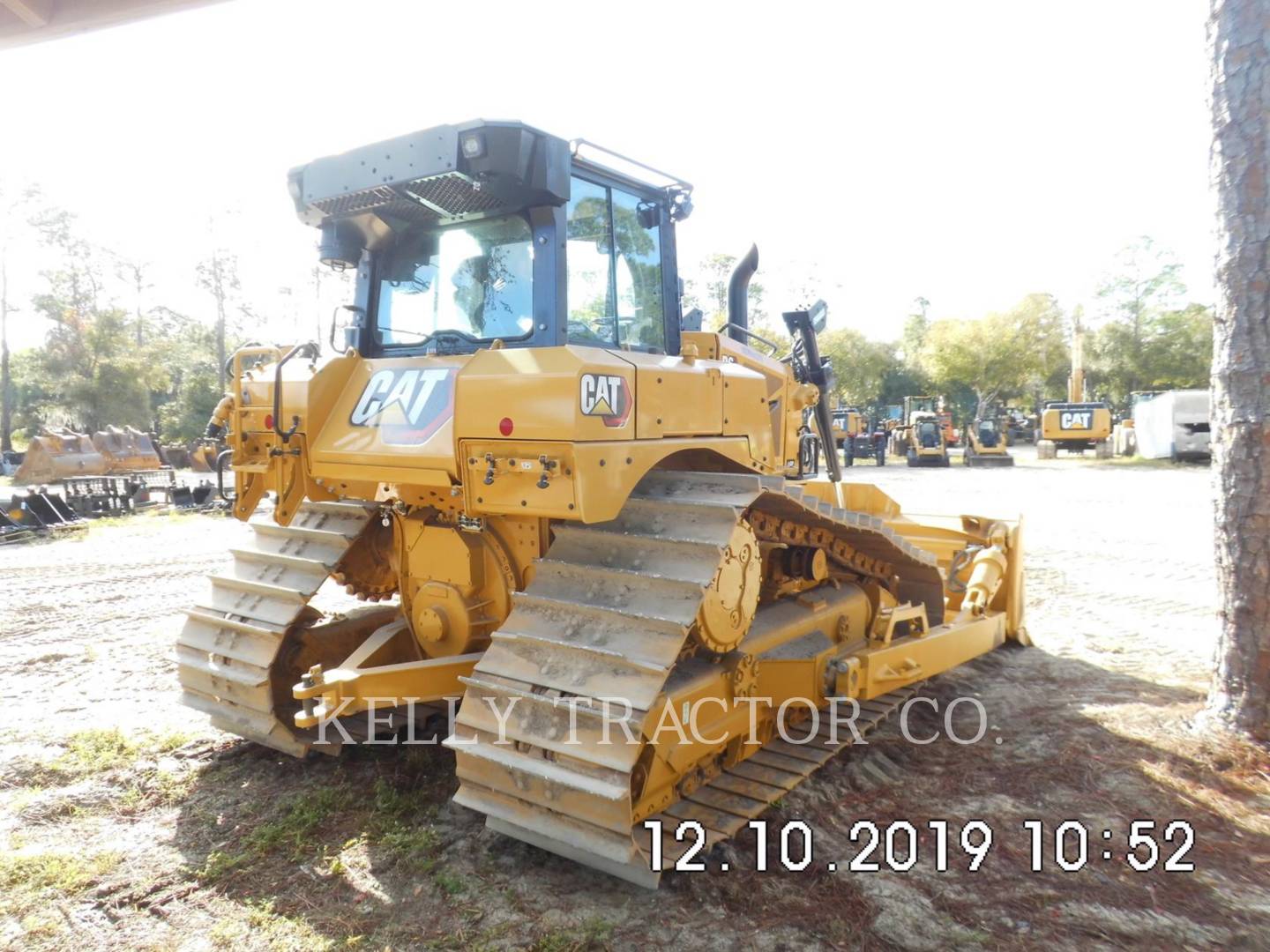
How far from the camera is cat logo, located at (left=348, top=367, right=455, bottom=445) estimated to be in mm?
3574

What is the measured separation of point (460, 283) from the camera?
13.8ft

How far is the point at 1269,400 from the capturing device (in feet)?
13.3

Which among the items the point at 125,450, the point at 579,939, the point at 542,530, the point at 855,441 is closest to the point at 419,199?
the point at 542,530

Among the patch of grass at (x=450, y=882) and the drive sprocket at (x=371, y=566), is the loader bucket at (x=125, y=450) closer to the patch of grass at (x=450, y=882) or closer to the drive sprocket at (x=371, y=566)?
the drive sprocket at (x=371, y=566)

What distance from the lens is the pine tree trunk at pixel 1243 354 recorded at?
13.4ft

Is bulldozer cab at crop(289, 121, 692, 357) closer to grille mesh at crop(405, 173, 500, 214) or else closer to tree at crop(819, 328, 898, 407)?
grille mesh at crop(405, 173, 500, 214)

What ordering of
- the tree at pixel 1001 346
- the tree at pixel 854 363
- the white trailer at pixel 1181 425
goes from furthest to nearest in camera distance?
the tree at pixel 854 363, the tree at pixel 1001 346, the white trailer at pixel 1181 425

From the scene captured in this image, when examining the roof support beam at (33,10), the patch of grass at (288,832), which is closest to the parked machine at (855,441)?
the patch of grass at (288,832)

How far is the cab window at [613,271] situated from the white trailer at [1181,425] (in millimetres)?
26846

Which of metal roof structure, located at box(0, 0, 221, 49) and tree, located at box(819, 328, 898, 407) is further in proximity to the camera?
tree, located at box(819, 328, 898, 407)

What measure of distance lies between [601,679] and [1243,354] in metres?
3.65

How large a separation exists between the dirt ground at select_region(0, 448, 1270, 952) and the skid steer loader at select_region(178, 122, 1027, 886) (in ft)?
0.81

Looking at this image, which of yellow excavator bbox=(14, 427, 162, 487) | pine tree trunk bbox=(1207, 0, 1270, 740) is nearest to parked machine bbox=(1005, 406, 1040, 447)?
yellow excavator bbox=(14, 427, 162, 487)

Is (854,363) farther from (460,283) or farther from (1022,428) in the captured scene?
(460,283)
